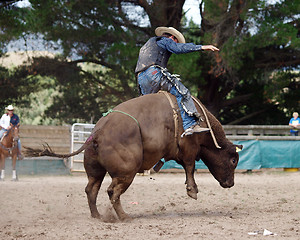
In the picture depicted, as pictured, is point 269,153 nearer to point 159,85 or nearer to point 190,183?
point 190,183

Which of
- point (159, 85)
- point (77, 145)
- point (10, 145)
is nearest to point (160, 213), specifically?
point (159, 85)

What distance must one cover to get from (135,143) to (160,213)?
1.69 meters

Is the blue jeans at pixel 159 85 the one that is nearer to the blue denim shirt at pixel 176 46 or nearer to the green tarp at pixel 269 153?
the blue denim shirt at pixel 176 46

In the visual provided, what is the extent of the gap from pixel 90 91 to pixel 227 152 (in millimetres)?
15278

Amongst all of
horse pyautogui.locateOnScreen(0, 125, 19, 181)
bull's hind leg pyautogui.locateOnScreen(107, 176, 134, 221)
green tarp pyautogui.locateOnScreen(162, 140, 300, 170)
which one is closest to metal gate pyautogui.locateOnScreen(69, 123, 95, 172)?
horse pyautogui.locateOnScreen(0, 125, 19, 181)

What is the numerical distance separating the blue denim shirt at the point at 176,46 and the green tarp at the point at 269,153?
8664mm

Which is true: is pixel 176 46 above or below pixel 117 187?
above

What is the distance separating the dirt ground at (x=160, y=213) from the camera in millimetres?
5352

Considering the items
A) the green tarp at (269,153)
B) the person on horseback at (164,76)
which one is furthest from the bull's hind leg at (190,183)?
the green tarp at (269,153)

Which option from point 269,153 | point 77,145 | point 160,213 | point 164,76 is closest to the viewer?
point 164,76

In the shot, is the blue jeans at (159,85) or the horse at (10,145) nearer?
the blue jeans at (159,85)

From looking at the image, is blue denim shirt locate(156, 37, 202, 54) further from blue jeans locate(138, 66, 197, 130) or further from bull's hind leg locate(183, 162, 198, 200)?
bull's hind leg locate(183, 162, 198, 200)

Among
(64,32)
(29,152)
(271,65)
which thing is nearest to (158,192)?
(29,152)

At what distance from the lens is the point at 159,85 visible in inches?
265
